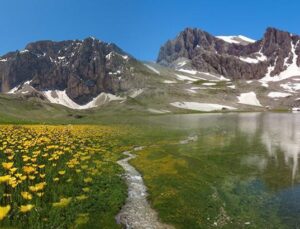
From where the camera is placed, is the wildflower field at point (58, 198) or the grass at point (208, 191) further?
the grass at point (208, 191)

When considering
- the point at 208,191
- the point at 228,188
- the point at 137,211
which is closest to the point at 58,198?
the point at 137,211

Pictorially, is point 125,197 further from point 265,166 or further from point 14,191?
point 265,166

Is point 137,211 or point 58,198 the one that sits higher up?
point 58,198

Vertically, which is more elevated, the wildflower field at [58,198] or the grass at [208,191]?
the wildflower field at [58,198]

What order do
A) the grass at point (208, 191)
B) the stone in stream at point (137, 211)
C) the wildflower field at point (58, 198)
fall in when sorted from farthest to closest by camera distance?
the grass at point (208, 191) → the stone in stream at point (137, 211) → the wildflower field at point (58, 198)

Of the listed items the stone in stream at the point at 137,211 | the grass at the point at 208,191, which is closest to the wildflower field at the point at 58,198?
the stone in stream at the point at 137,211

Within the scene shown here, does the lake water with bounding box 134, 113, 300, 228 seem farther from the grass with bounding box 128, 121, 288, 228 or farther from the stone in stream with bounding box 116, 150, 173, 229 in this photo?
the stone in stream with bounding box 116, 150, 173, 229

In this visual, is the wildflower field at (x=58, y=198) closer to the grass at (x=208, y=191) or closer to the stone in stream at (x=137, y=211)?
the stone in stream at (x=137, y=211)

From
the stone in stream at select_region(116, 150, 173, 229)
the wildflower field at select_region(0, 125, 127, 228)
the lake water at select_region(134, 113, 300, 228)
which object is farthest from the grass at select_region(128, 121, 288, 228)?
the wildflower field at select_region(0, 125, 127, 228)

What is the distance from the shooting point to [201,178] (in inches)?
1374

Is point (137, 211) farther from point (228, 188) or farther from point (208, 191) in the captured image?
point (228, 188)

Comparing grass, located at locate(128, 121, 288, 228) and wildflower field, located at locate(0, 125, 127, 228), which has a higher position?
wildflower field, located at locate(0, 125, 127, 228)

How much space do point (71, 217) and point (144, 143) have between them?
4461 cm

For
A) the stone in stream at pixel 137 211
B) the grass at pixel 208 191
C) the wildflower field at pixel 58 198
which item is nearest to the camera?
the wildflower field at pixel 58 198
